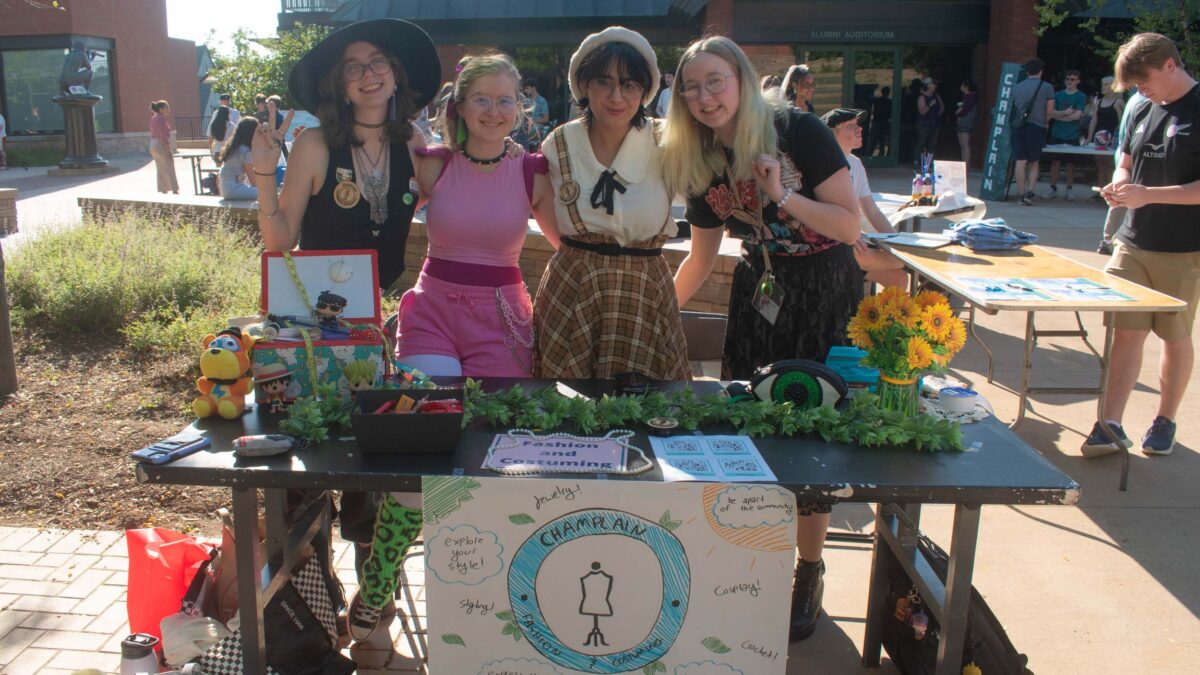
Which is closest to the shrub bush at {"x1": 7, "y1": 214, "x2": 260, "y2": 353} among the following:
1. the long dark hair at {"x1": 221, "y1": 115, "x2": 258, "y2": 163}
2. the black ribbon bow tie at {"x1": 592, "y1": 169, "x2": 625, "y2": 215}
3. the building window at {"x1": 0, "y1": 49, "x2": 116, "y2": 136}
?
the long dark hair at {"x1": 221, "y1": 115, "x2": 258, "y2": 163}

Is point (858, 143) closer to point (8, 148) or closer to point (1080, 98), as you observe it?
point (1080, 98)

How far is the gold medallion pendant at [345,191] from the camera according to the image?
294cm

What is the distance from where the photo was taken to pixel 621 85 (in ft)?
9.13

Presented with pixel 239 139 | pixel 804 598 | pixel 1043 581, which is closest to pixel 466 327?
pixel 804 598

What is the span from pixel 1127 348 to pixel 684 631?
3467 millimetres

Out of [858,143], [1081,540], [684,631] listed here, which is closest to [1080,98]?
[858,143]

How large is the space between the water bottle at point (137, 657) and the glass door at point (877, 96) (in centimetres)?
1794

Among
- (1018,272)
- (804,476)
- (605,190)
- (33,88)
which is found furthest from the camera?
(33,88)

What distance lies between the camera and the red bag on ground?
2.74 m

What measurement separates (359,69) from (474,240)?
65 centimetres

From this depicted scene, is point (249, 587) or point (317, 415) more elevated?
point (317, 415)

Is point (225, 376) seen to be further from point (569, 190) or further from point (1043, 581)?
point (1043, 581)

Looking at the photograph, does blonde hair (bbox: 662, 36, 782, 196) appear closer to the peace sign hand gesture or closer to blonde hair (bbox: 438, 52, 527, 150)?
blonde hair (bbox: 438, 52, 527, 150)

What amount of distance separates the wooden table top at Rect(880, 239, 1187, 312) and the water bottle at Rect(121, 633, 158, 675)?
10.7ft
